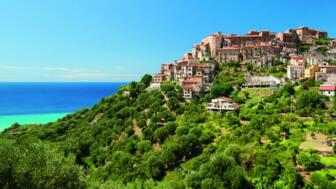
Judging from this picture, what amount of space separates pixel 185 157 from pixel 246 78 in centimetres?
2641

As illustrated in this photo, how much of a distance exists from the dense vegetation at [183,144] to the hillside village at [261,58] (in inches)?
97.6

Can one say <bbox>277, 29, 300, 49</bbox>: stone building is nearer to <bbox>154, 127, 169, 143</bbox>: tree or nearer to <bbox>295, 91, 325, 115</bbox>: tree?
<bbox>295, 91, 325, 115</bbox>: tree

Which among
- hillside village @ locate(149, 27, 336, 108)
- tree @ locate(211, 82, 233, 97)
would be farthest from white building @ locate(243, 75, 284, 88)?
tree @ locate(211, 82, 233, 97)

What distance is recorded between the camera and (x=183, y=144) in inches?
1378

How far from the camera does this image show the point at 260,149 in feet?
100

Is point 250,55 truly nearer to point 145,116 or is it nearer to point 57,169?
point 145,116

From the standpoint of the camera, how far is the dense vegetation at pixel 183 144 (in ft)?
57.7

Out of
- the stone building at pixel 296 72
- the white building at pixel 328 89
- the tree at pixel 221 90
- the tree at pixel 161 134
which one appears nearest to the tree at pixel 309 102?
the white building at pixel 328 89

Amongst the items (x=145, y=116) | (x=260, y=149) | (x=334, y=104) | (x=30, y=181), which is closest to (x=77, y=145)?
(x=145, y=116)

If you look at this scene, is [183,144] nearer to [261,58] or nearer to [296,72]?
[296,72]

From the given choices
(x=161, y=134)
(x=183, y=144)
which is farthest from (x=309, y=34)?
(x=183, y=144)

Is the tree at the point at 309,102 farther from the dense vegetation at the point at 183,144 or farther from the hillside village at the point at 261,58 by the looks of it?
the hillside village at the point at 261,58

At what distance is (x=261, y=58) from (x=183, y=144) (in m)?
36.3

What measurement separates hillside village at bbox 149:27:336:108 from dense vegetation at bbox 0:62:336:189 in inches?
97.6
